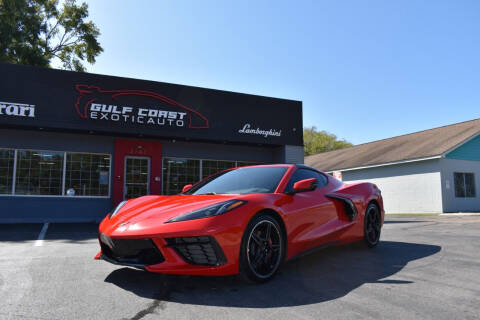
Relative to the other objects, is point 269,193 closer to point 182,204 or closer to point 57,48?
point 182,204

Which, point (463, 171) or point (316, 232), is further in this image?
point (463, 171)

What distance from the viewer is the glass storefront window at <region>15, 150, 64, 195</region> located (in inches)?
460

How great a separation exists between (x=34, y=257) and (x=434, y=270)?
5.09 metres

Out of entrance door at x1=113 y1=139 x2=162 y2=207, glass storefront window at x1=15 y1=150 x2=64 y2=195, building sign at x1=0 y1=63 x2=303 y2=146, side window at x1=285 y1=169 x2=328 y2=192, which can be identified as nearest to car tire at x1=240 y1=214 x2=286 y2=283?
side window at x1=285 y1=169 x2=328 y2=192

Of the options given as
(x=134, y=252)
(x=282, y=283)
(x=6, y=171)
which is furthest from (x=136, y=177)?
(x=282, y=283)

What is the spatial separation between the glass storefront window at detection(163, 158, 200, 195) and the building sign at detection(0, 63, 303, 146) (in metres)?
1.11

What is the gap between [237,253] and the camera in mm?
3221

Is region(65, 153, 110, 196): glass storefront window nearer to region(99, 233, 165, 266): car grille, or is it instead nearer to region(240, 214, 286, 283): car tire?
region(99, 233, 165, 266): car grille

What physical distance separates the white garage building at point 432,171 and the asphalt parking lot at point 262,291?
15.7 metres

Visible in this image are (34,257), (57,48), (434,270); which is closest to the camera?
(434,270)

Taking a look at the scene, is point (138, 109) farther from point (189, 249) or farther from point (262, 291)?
point (262, 291)

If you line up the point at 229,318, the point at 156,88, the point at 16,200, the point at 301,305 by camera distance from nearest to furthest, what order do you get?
the point at 229,318, the point at 301,305, the point at 16,200, the point at 156,88

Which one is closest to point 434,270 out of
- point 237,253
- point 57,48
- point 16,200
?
point 237,253

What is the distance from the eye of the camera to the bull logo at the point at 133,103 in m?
11.7
